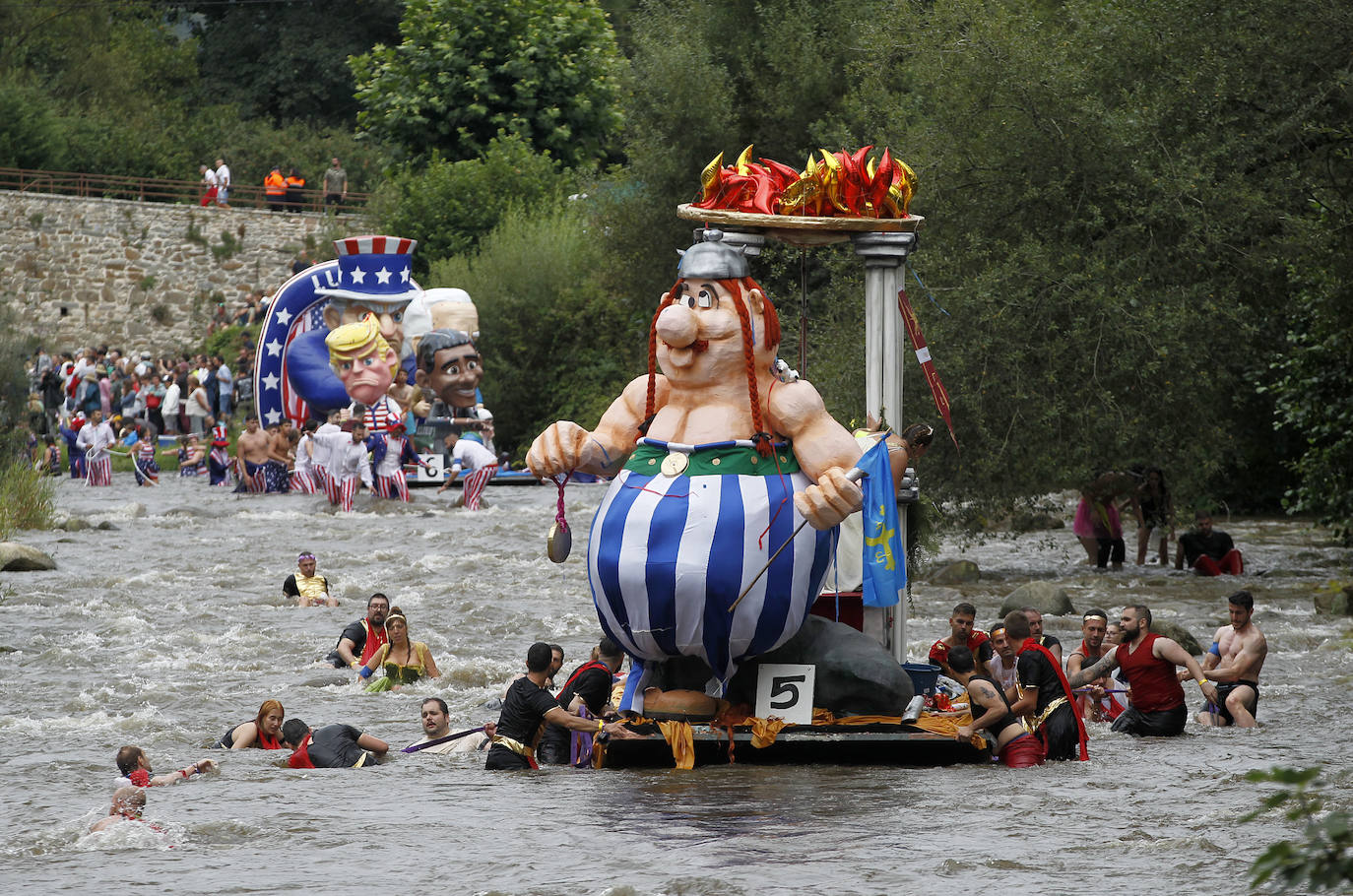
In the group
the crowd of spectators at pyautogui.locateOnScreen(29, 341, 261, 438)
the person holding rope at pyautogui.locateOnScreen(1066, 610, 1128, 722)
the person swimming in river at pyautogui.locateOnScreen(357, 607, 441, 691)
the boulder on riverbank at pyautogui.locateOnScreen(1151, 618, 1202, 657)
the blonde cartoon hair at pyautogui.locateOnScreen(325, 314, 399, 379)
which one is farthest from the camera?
the crowd of spectators at pyautogui.locateOnScreen(29, 341, 261, 438)

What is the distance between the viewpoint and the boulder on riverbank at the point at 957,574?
2056 centimetres

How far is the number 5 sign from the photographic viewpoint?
33.2 feet

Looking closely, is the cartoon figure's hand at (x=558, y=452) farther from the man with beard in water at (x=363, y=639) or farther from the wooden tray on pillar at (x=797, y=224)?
the man with beard in water at (x=363, y=639)

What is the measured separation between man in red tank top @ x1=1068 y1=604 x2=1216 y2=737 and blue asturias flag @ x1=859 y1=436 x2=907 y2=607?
226 centimetres

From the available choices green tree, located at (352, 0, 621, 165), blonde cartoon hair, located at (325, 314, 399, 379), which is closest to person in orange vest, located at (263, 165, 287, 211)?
green tree, located at (352, 0, 621, 165)

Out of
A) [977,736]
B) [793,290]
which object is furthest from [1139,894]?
[793,290]

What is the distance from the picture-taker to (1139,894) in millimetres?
7441

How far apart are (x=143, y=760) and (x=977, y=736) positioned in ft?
15.1

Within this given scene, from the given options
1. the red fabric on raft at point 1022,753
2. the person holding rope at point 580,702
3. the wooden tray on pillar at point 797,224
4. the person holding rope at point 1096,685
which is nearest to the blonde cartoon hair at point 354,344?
the person holding rope at point 1096,685

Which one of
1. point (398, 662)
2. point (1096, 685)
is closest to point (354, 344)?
point (398, 662)

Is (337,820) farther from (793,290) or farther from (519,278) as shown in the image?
(519,278)

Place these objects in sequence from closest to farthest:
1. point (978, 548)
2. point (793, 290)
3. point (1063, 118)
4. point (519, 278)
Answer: point (1063, 118) → point (978, 548) → point (793, 290) → point (519, 278)

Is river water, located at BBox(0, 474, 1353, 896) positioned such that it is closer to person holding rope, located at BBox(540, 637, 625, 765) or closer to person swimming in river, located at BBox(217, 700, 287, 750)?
person swimming in river, located at BBox(217, 700, 287, 750)

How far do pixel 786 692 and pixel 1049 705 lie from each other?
1.66m
